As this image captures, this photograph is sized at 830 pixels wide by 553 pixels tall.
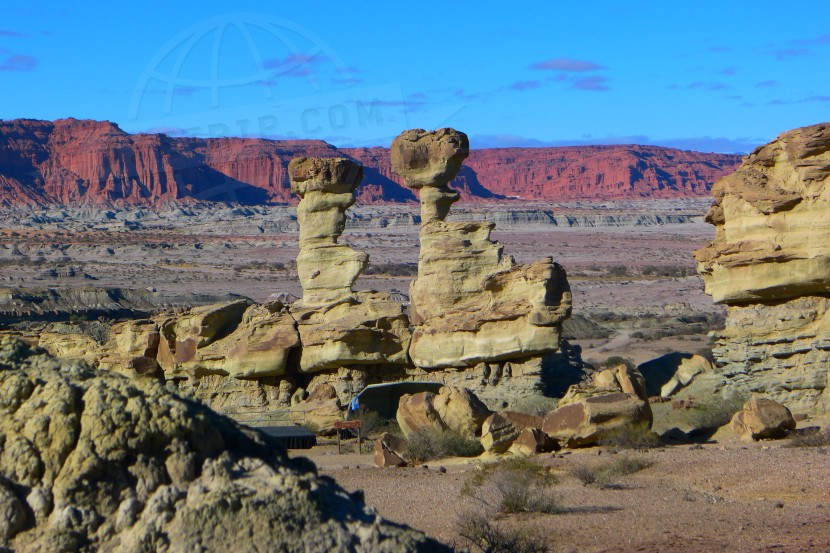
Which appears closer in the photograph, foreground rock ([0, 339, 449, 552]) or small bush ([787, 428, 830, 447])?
foreground rock ([0, 339, 449, 552])

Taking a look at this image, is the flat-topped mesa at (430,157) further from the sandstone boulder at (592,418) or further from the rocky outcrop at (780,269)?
the sandstone boulder at (592,418)

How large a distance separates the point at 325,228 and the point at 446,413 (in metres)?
7.58

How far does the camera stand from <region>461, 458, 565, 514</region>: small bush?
11.0 m

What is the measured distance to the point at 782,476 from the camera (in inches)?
486

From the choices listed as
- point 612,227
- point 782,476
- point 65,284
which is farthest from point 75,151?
point 782,476

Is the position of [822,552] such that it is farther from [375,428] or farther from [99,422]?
[375,428]

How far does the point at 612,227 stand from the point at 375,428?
9534cm

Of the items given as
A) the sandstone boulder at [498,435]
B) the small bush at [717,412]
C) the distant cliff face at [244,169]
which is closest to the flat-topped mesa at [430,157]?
the small bush at [717,412]

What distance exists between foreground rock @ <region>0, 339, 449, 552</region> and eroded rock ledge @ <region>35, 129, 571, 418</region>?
14.1 meters

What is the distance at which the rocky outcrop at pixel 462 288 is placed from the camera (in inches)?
787

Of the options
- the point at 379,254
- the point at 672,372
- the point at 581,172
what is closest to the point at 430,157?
the point at 672,372

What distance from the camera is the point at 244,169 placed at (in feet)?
511

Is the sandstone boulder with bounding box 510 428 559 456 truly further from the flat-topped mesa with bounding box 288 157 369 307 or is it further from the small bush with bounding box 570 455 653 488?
the flat-topped mesa with bounding box 288 157 369 307

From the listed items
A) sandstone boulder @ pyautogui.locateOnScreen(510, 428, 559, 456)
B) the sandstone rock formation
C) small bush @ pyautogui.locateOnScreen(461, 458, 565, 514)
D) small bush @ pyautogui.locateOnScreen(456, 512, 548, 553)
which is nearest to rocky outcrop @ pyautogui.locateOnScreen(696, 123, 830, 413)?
sandstone boulder @ pyautogui.locateOnScreen(510, 428, 559, 456)
